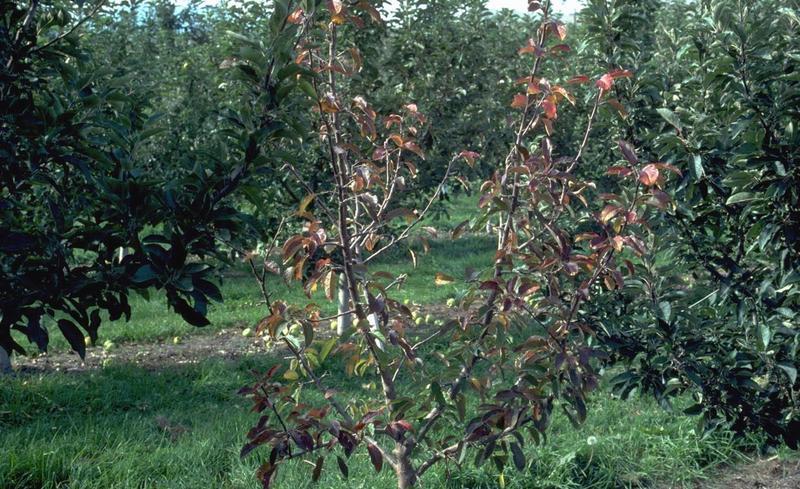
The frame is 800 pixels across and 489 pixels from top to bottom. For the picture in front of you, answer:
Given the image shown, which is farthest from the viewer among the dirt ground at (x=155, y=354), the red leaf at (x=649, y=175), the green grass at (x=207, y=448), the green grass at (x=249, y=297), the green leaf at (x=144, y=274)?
the green grass at (x=249, y=297)

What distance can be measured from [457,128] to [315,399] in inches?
128

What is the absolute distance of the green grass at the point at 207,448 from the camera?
147 inches

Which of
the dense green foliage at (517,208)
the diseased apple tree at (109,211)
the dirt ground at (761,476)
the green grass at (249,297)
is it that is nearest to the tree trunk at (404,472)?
the dense green foliage at (517,208)

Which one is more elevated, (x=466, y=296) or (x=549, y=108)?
(x=549, y=108)

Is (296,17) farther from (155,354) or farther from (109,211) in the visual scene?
(155,354)

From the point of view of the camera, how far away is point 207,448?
4172 millimetres

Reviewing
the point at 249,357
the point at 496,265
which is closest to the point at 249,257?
the point at 496,265

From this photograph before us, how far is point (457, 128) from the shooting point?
25.7 feet

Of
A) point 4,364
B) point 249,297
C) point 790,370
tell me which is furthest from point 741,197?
point 249,297

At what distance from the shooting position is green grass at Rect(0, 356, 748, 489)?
12.3ft

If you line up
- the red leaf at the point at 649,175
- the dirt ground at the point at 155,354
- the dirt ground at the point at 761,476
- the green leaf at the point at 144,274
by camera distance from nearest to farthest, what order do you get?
1. the green leaf at the point at 144,274
2. the red leaf at the point at 649,175
3. the dirt ground at the point at 761,476
4. the dirt ground at the point at 155,354

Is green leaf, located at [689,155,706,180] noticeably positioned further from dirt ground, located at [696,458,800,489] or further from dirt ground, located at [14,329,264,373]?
dirt ground, located at [14,329,264,373]

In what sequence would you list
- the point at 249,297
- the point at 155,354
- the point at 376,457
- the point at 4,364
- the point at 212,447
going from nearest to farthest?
the point at 376,457, the point at 212,447, the point at 4,364, the point at 155,354, the point at 249,297

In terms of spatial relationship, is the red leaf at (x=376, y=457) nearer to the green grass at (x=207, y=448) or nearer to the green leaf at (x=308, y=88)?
the green grass at (x=207, y=448)
